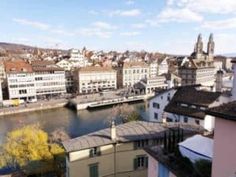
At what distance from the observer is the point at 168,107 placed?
108 feet

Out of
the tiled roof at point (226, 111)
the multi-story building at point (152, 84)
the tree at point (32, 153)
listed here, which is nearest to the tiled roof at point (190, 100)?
the tree at point (32, 153)

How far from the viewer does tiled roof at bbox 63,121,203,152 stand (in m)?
19.1

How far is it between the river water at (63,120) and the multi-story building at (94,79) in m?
17.7

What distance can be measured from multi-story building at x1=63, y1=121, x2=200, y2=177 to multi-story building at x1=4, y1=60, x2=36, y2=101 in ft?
186

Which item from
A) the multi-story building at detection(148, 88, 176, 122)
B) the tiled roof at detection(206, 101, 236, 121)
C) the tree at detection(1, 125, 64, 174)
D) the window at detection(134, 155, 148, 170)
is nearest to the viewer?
the tiled roof at detection(206, 101, 236, 121)

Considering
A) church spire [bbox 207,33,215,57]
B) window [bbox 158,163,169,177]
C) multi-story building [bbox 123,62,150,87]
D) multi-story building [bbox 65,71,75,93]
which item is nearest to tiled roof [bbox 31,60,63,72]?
multi-story building [bbox 65,71,75,93]

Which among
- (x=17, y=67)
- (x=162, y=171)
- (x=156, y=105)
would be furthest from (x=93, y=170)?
(x=17, y=67)

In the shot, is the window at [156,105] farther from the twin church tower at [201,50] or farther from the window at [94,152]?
the twin church tower at [201,50]

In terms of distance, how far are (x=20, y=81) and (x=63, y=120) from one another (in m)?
24.0

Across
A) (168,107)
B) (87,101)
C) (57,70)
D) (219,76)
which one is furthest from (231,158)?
(57,70)

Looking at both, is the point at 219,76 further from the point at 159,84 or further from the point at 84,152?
the point at 159,84

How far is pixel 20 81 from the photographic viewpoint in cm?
7194

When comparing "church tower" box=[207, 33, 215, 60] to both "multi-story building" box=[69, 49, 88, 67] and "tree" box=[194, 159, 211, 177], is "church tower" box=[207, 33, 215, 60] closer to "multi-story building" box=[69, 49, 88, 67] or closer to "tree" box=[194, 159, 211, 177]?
"multi-story building" box=[69, 49, 88, 67]

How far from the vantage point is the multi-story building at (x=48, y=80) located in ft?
248
